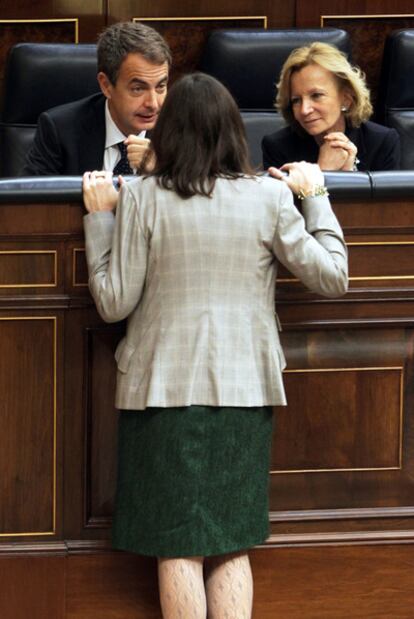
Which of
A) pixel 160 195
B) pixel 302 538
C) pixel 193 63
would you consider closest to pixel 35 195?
pixel 160 195

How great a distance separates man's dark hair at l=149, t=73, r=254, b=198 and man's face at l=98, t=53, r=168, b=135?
1.79ft

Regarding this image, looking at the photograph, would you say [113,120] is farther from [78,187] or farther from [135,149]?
[78,187]

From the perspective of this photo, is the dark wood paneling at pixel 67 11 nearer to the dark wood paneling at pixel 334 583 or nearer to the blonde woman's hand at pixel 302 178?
the blonde woman's hand at pixel 302 178

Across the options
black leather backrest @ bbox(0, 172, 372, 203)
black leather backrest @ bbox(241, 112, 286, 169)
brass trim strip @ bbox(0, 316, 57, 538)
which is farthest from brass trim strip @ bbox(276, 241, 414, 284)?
black leather backrest @ bbox(241, 112, 286, 169)

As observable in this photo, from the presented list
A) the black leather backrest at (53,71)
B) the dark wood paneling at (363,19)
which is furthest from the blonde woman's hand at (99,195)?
the dark wood paneling at (363,19)

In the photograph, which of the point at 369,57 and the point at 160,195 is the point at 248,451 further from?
the point at 369,57

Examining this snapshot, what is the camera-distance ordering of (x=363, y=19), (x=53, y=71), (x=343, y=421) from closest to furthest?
(x=343, y=421) < (x=53, y=71) < (x=363, y=19)

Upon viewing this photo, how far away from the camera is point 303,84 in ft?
7.30

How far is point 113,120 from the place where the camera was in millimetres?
2154

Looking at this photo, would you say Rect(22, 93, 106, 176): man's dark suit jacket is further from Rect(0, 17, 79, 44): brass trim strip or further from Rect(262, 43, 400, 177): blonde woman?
Rect(0, 17, 79, 44): brass trim strip

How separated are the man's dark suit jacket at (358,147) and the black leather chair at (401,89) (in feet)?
1.35

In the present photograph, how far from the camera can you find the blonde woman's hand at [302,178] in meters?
1.70

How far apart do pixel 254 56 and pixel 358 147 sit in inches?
17.3

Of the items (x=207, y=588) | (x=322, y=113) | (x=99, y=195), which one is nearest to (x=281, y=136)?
(x=322, y=113)
